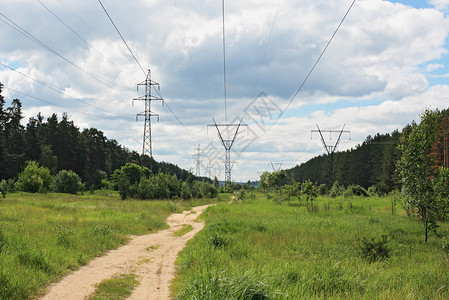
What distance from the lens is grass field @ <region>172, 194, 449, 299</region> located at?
677 cm

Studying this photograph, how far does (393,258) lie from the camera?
12.7 meters

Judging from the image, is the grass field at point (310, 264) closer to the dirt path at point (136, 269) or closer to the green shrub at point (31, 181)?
the dirt path at point (136, 269)

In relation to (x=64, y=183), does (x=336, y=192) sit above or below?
below

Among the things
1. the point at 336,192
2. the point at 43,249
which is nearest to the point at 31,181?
the point at 43,249

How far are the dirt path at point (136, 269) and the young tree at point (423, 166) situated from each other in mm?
12344

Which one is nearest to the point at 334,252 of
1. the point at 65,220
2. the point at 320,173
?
the point at 65,220

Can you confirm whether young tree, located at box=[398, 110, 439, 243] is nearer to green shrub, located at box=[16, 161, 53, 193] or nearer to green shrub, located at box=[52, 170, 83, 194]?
green shrub, located at box=[16, 161, 53, 193]

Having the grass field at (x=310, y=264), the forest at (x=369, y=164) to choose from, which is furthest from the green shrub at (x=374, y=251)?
the forest at (x=369, y=164)

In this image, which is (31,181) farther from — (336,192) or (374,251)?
(336,192)

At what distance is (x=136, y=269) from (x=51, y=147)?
75.7 m

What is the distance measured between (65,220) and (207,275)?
576 inches

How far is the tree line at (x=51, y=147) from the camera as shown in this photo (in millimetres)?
64250

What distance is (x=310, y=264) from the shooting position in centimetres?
940

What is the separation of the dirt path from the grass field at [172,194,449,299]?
0.60m
